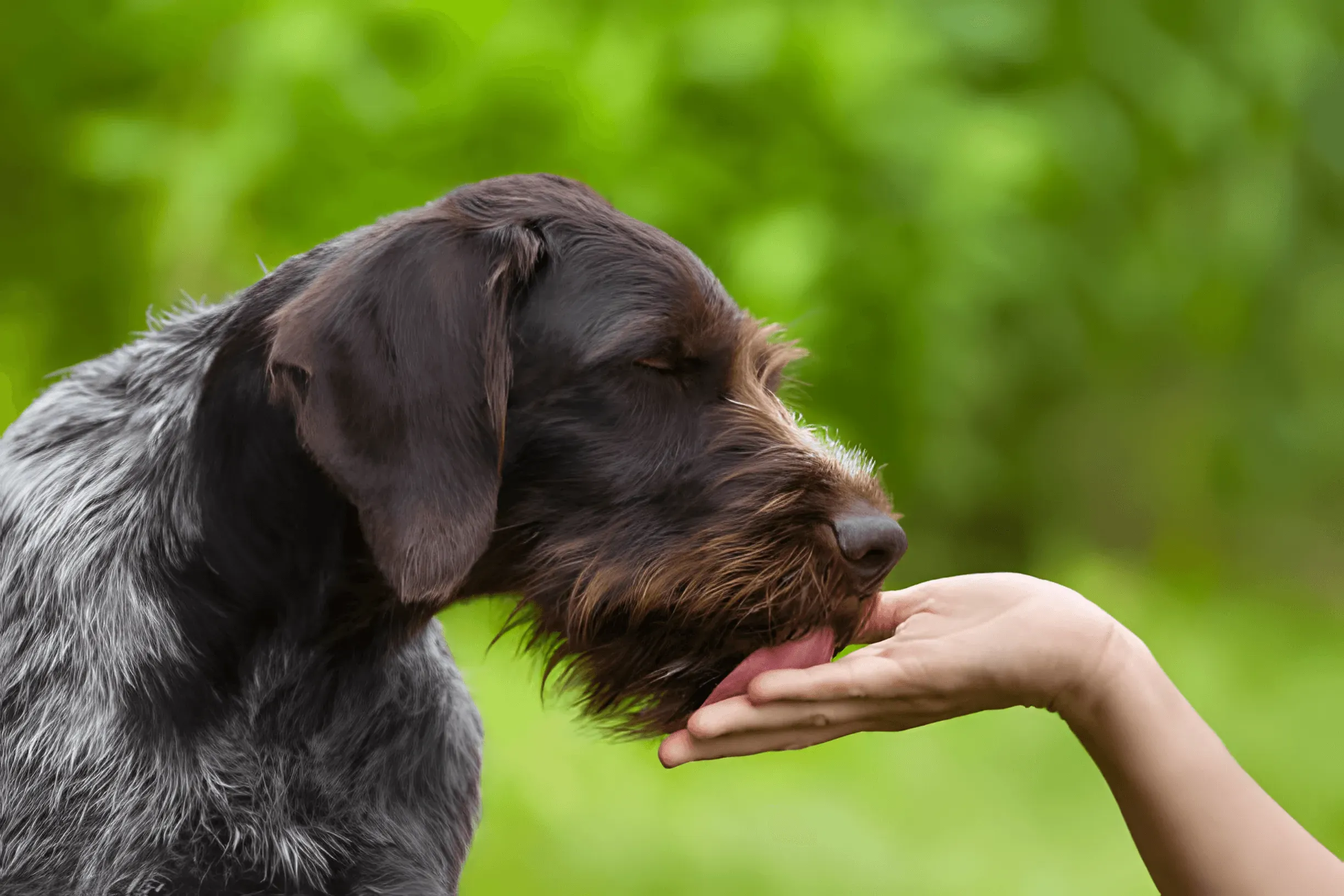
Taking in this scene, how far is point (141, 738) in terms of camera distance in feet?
9.76

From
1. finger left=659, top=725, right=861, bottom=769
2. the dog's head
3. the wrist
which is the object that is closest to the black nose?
the dog's head

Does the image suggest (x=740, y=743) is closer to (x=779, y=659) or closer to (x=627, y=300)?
(x=779, y=659)

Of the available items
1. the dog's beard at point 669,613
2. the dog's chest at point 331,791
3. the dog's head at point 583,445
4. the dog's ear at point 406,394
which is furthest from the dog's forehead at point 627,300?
the dog's chest at point 331,791

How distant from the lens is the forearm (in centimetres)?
293

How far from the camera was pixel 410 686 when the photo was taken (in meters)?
3.35

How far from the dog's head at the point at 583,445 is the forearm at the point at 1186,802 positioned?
56cm

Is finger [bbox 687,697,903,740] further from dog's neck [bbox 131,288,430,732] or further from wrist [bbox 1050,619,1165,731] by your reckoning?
dog's neck [bbox 131,288,430,732]

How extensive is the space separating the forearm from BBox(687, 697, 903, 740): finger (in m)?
0.46

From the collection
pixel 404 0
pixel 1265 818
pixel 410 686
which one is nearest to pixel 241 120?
pixel 404 0

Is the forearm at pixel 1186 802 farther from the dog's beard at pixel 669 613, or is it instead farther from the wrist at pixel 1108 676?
the dog's beard at pixel 669 613

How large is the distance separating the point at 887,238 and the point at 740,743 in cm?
556

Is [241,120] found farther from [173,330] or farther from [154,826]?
[154,826]

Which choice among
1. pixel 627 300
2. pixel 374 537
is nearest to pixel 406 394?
pixel 374 537

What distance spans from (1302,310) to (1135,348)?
1141 mm
